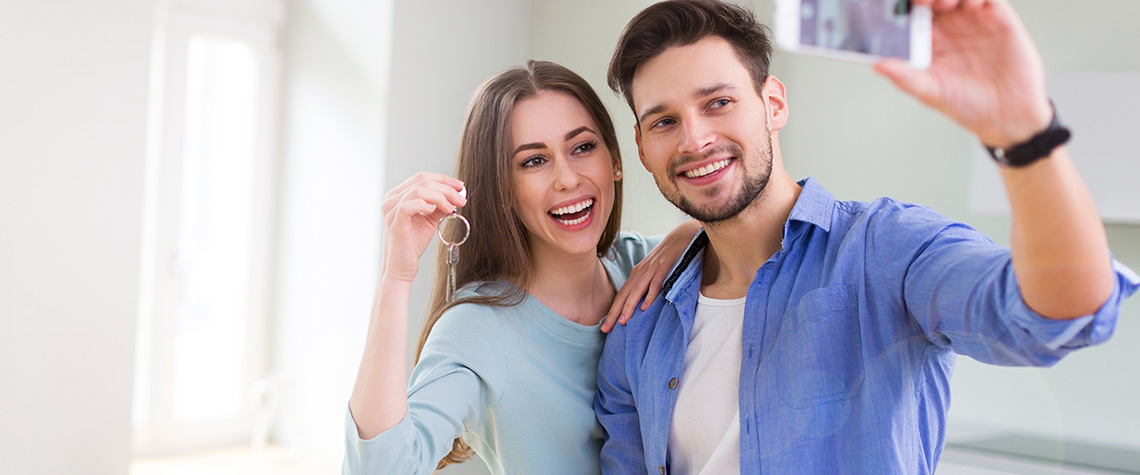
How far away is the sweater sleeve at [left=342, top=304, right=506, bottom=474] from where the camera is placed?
977 mm

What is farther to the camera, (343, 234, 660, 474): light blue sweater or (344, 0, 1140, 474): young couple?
(343, 234, 660, 474): light blue sweater

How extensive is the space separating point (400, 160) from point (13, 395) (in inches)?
44.2

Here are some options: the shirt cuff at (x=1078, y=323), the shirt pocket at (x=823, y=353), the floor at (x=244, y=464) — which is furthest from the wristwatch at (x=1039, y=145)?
the floor at (x=244, y=464)

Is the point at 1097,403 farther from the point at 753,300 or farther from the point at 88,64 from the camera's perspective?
the point at 88,64

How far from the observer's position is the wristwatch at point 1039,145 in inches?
20.2

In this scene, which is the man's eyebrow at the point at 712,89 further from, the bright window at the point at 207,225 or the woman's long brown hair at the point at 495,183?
the bright window at the point at 207,225

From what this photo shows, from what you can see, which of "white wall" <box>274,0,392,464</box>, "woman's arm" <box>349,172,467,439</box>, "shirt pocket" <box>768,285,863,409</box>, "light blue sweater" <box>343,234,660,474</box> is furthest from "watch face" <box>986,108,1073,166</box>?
"white wall" <box>274,0,392,464</box>

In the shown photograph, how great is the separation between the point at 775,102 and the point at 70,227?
1.73 metres

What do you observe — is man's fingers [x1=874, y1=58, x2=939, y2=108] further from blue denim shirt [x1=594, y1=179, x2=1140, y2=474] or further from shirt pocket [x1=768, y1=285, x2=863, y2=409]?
shirt pocket [x1=768, y1=285, x2=863, y2=409]

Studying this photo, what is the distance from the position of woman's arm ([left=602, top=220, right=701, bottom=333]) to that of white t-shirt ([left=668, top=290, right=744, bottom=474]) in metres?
0.14

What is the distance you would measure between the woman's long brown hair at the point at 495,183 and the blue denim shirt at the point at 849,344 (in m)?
0.35

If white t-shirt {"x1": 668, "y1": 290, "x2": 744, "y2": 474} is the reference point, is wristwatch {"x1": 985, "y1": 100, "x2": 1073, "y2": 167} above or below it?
above

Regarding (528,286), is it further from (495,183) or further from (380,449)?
(380,449)

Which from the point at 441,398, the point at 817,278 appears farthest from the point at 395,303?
the point at 817,278
